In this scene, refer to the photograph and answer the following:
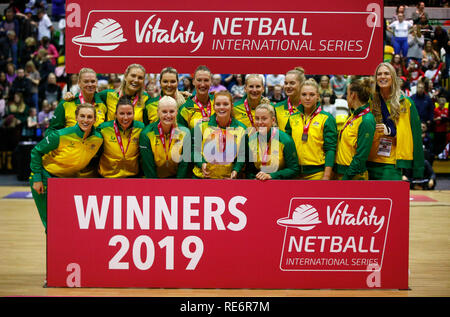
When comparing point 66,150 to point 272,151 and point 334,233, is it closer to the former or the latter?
point 272,151

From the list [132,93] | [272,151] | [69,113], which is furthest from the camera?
[69,113]

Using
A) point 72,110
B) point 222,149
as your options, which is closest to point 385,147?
point 222,149

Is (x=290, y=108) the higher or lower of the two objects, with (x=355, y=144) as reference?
higher

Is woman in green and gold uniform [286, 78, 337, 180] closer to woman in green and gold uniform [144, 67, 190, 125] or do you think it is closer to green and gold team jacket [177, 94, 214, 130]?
green and gold team jacket [177, 94, 214, 130]

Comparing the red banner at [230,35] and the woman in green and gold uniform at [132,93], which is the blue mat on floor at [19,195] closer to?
the woman in green and gold uniform at [132,93]

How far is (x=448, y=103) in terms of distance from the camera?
14.4m

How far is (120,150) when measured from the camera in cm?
595

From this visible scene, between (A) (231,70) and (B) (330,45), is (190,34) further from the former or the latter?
(B) (330,45)

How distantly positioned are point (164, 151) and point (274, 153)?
3.29ft

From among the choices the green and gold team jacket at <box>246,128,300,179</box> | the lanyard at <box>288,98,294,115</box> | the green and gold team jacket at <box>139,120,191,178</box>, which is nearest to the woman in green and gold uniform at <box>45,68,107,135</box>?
the green and gold team jacket at <box>139,120,191,178</box>

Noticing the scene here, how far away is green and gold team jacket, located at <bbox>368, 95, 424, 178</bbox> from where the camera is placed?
19.3 feet

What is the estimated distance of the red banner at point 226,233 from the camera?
556 cm
